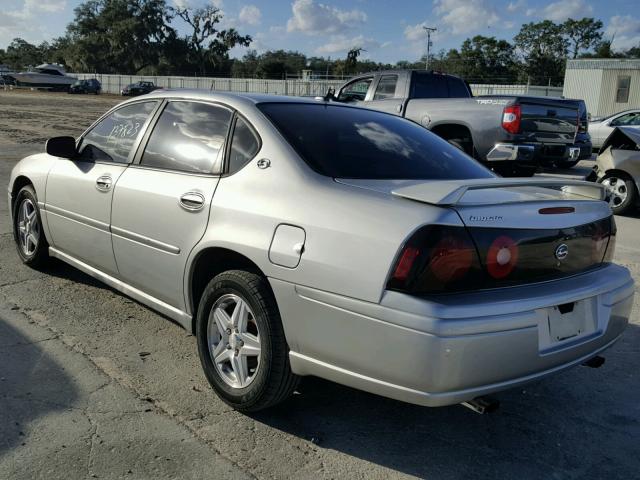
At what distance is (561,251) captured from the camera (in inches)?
109

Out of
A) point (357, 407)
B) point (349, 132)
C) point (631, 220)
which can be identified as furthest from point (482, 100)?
point (357, 407)

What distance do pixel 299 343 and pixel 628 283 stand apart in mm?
1718

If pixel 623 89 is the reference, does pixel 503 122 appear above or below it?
below

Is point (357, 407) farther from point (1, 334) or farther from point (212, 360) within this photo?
point (1, 334)

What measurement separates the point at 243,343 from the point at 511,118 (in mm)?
7349

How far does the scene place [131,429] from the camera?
2885 mm

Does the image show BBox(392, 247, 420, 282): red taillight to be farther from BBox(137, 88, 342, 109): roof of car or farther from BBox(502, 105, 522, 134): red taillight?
BBox(502, 105, 522, 134): red taillight

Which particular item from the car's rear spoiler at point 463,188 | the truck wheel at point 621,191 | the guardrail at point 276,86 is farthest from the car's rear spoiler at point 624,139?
the guardrail at point 276,86

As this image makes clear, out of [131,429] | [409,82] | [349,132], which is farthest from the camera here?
[409,82]

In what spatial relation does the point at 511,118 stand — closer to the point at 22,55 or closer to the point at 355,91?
the point at 355,91

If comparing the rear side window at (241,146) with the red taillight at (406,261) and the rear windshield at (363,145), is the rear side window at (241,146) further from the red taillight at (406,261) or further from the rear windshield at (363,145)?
the red taillight at (406,261)

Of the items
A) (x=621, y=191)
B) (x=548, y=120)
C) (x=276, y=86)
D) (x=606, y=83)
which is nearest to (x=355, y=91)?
(x=548, y=120)

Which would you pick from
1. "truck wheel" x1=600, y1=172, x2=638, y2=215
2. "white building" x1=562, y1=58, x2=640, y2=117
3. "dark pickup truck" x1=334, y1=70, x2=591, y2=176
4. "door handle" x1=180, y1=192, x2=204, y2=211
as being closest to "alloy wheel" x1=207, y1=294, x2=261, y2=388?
"door handle" x1=180, y1=192, x2=204, y2=211

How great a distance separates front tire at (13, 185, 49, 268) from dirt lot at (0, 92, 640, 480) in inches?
42.7
